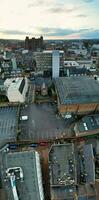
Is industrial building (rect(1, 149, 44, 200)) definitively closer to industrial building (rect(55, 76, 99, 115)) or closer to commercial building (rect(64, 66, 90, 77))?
industrial building (rect(55, 76, 99, 115))

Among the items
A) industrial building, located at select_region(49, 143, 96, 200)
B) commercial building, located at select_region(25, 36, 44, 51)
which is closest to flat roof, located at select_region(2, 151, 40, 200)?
industrial building, located at select_region(49, 143, 96, 200)

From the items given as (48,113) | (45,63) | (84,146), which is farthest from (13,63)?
(84,146)

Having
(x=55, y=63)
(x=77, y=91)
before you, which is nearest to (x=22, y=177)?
(x=77, y=91)

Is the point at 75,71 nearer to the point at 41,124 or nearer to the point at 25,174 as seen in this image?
the point at 41,124

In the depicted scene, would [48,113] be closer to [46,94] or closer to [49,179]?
[46,94]

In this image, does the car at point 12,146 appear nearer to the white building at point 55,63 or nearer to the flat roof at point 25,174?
the flat roof at point 25,174

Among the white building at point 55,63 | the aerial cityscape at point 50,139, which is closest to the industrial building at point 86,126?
the aerial cityscape at point 50,139
